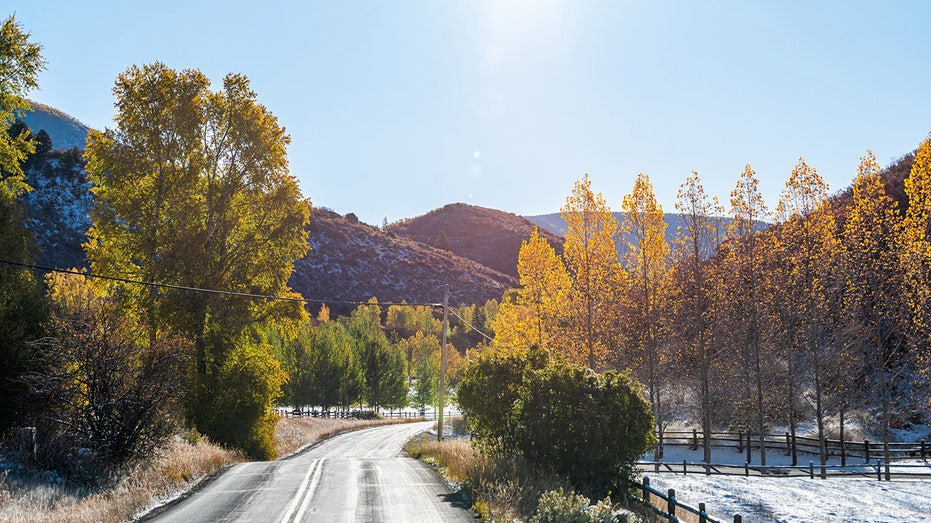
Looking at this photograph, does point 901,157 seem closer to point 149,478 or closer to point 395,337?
point 149,478

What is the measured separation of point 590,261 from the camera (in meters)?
33.9

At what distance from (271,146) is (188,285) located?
697 cm

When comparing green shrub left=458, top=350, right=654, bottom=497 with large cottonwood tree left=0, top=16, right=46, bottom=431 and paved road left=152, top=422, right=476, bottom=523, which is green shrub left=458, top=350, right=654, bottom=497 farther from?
large cottonwood tree left=0, top=16, right=46, bottom=431

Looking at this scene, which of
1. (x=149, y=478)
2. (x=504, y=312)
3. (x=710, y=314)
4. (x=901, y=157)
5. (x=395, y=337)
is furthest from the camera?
(x=395, y=337)

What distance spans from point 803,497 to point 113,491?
21756 millimetres

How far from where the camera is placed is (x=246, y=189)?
2670 centimetres

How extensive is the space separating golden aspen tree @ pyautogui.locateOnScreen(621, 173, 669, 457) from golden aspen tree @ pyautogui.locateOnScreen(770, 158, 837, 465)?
229 inches

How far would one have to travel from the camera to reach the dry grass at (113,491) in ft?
39.2

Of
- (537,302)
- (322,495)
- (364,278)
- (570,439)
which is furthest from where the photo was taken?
(364,278)

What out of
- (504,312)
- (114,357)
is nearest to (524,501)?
(114,357)

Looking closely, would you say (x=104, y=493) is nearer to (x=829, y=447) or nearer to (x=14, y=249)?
(x=14, y=249)

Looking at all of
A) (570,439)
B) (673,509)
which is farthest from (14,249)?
(673,509)

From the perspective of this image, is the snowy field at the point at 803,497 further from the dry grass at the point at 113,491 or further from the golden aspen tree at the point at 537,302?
the dry grass at the point at 113,491

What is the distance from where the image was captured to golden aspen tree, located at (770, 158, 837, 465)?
3075 cm
